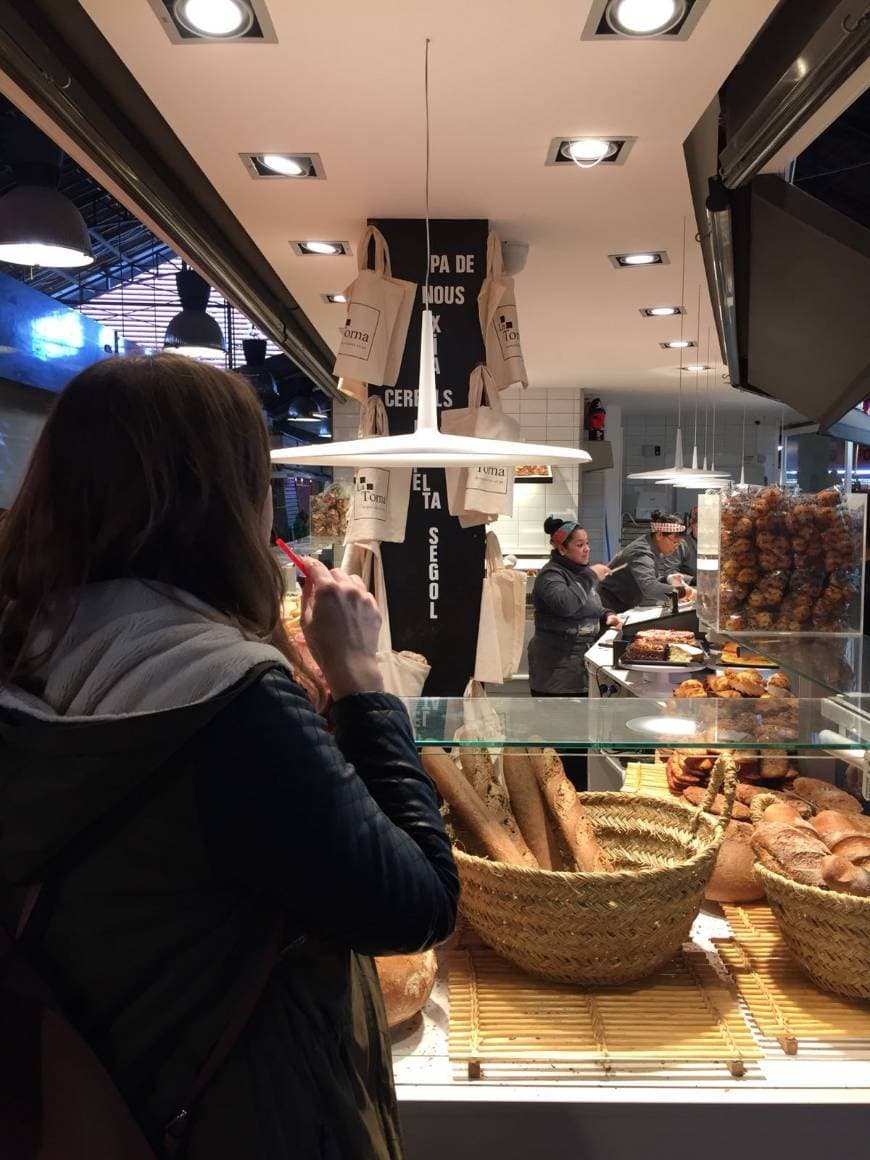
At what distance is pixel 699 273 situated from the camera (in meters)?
5.33

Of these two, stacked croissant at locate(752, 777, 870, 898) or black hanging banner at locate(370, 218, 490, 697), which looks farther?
black hanging banner at locate(370, 218, 490, 697)

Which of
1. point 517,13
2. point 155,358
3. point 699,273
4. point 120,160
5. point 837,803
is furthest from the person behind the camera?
point 699,273

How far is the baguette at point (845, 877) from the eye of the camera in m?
1.48

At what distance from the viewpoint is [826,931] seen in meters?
1.47

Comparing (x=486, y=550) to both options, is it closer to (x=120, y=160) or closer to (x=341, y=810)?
(x=120, y=160)

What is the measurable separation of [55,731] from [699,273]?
5236mm

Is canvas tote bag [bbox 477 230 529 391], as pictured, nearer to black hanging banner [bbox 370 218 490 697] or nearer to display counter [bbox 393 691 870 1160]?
Result: black hanging banner [bbox 370 218 490 697]

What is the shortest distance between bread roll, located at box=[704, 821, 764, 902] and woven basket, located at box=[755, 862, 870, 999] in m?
0.22

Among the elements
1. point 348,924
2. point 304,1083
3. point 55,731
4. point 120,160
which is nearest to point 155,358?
point 55,731

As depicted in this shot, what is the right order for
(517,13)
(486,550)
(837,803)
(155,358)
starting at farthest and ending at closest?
1. (486,550)
2. (517,13)
3. (837,803)
4. (155,358)

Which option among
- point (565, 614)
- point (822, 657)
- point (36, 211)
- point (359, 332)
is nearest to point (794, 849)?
point (822, 657)

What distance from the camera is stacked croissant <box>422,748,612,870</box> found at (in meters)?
1.66

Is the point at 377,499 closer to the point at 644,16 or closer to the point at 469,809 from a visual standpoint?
the point at 644,16

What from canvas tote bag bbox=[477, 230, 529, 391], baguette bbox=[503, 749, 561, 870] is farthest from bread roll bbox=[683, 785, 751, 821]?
canvas tote bag bbox=[477, 230, 529, 391]
